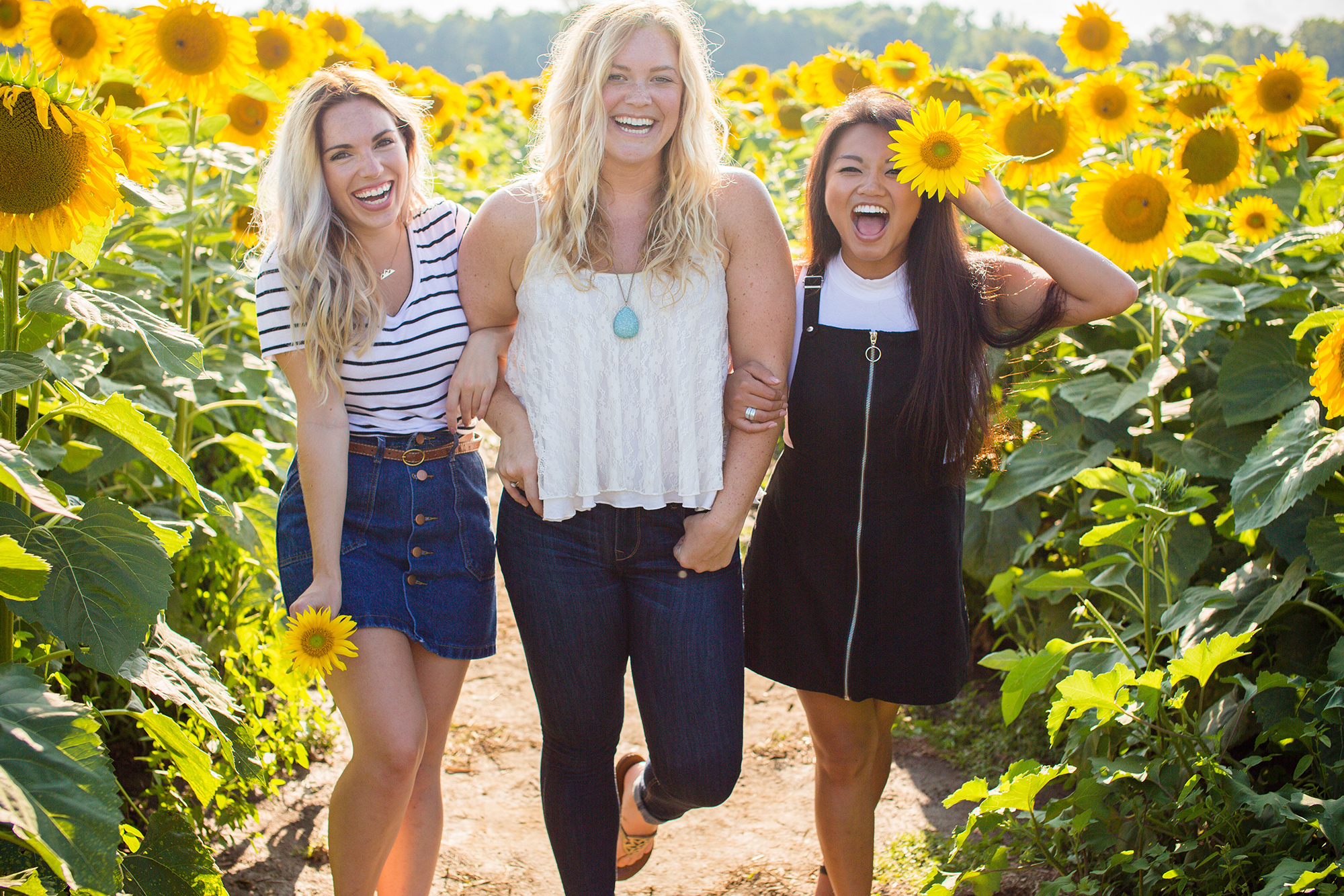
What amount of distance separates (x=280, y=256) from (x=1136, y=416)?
2.44m

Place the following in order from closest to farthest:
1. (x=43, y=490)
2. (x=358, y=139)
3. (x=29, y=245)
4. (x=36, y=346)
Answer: (x=43, y=490), (x=29, y=245), (x=36, y=346), (x=358, y=139)

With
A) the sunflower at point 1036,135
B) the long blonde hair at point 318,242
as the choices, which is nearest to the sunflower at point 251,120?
the long blonde hair at point 318,242

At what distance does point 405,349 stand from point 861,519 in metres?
1.04

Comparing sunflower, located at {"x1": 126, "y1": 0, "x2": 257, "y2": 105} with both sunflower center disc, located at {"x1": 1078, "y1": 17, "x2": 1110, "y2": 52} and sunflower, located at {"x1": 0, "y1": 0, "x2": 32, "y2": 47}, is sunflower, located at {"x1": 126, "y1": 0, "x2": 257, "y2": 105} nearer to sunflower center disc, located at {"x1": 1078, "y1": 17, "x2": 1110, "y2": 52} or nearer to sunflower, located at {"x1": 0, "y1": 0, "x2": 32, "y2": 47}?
sunflower, located at {"x1": 0, "y1": 0, "x2": 32, "y2": 47}

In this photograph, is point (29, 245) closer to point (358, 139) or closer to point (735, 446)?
point (358, 139)

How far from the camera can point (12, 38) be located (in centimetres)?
311

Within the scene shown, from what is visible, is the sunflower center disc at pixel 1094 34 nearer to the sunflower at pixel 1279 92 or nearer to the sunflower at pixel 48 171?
the sunflower at pixel 1279 92

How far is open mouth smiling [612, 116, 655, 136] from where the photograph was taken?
2148 millimetres

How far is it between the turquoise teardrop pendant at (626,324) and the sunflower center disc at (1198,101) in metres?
2.30

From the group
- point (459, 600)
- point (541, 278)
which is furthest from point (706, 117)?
point (459, 600)

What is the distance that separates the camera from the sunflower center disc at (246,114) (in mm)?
3672

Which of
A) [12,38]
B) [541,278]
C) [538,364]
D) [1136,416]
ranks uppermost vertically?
[12,38]

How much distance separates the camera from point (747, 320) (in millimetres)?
2229

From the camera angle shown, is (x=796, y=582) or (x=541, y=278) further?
(x=796, y=582)
